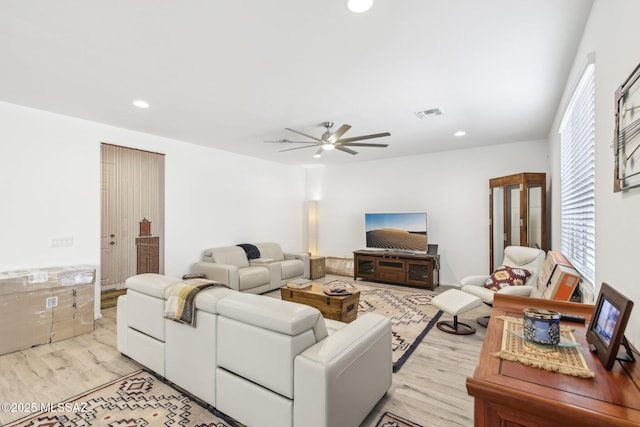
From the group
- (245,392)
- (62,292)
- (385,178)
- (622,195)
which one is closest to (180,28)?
(245,392)

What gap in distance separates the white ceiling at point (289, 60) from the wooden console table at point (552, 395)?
1.93m

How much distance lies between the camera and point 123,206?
5.63 meters

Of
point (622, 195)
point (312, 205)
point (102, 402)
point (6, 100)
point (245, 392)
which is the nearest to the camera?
point (622, 195)

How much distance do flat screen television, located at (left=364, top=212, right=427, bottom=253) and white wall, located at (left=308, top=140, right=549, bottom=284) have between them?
337 millimetres

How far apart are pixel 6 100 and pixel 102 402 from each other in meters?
3.36

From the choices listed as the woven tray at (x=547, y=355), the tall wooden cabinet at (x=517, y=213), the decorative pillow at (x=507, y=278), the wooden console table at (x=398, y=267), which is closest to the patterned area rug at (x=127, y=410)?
the woven tray at (x=547, y=355)

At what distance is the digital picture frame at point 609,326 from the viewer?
3.11ft

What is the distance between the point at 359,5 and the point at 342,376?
214 centimetres

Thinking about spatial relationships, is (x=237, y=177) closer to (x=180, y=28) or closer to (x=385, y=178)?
(x=385, y=178)

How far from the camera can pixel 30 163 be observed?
11.3 ft

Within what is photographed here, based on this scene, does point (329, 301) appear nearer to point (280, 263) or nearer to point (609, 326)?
point (280, 263)

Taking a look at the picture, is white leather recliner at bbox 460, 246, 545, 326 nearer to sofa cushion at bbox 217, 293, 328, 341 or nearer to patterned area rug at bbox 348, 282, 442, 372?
patterned area rug at bbox 348, 282, 442, 372

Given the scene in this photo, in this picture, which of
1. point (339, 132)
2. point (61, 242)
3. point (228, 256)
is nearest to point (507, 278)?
point (339, 132)

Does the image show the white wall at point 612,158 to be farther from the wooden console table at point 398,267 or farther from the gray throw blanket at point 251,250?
the gray throw blanket at point 251,250
